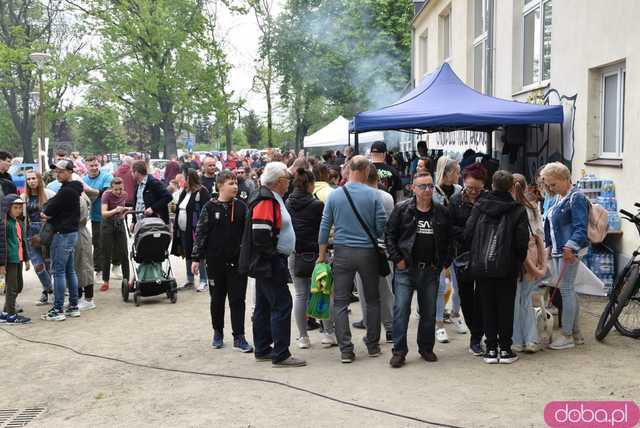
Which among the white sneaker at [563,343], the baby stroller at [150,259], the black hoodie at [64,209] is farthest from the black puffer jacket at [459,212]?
the black hoodie at [64,209]

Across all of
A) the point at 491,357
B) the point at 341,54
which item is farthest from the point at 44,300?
the point at 341,54

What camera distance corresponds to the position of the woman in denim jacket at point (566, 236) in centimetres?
648

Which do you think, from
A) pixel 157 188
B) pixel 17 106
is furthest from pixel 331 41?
pixel 157 188

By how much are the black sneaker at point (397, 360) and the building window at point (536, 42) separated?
7.27 m

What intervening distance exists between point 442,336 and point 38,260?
554 centimetres

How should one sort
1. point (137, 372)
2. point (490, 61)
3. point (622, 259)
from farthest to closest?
1. point (490, 61)
2. point (622, 259)
3. point (137, 372)

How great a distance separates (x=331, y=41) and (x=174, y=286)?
3338 cm

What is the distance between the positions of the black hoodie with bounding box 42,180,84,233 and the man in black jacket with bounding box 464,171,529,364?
15.4ft

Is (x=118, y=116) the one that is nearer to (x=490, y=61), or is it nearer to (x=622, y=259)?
(x=490, y=61)

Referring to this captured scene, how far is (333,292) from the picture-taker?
21.6 feet

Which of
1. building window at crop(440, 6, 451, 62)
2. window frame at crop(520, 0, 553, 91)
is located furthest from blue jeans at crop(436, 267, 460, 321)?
building window at crop(440, 6, 451, 62)

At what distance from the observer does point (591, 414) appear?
16.6ft

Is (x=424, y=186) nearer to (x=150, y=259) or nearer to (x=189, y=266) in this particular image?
(x=150, y=259)

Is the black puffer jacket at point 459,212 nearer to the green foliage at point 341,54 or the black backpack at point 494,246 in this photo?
the black backpack at point 494,246
